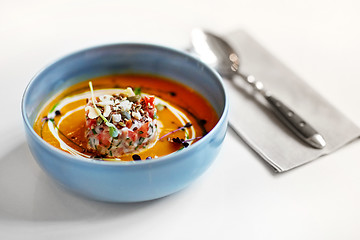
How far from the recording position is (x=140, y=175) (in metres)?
1.33

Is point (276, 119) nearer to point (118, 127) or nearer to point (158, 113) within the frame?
point (158, 113)

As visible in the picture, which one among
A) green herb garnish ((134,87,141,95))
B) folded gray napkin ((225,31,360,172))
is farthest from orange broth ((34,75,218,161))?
folded gray napkin ((225,31,360,172))

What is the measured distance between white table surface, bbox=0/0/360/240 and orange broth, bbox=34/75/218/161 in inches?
4.1

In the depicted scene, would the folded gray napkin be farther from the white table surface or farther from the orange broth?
the orange broth

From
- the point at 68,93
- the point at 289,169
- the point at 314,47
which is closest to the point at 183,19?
the point at 314,47

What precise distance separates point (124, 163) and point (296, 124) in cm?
65

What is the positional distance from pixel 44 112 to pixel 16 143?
13 centimetres

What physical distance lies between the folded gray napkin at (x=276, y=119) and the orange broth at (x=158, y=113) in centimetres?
13

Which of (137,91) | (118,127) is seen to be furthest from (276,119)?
(118,127)

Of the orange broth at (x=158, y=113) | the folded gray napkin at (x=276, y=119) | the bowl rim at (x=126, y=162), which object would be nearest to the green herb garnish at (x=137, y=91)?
the orange broth at (x=158, y=113)

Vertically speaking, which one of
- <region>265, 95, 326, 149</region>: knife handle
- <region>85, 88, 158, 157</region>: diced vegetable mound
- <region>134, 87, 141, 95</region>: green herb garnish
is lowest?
<region>265, 95, 326, 149</region>: knife handle

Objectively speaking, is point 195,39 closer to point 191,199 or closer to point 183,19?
point 183,19

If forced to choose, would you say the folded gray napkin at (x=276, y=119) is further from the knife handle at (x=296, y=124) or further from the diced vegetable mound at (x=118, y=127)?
the diced vegetable mound at (x=118, y=127)

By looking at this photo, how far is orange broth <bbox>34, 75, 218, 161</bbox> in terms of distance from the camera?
5.04ft
